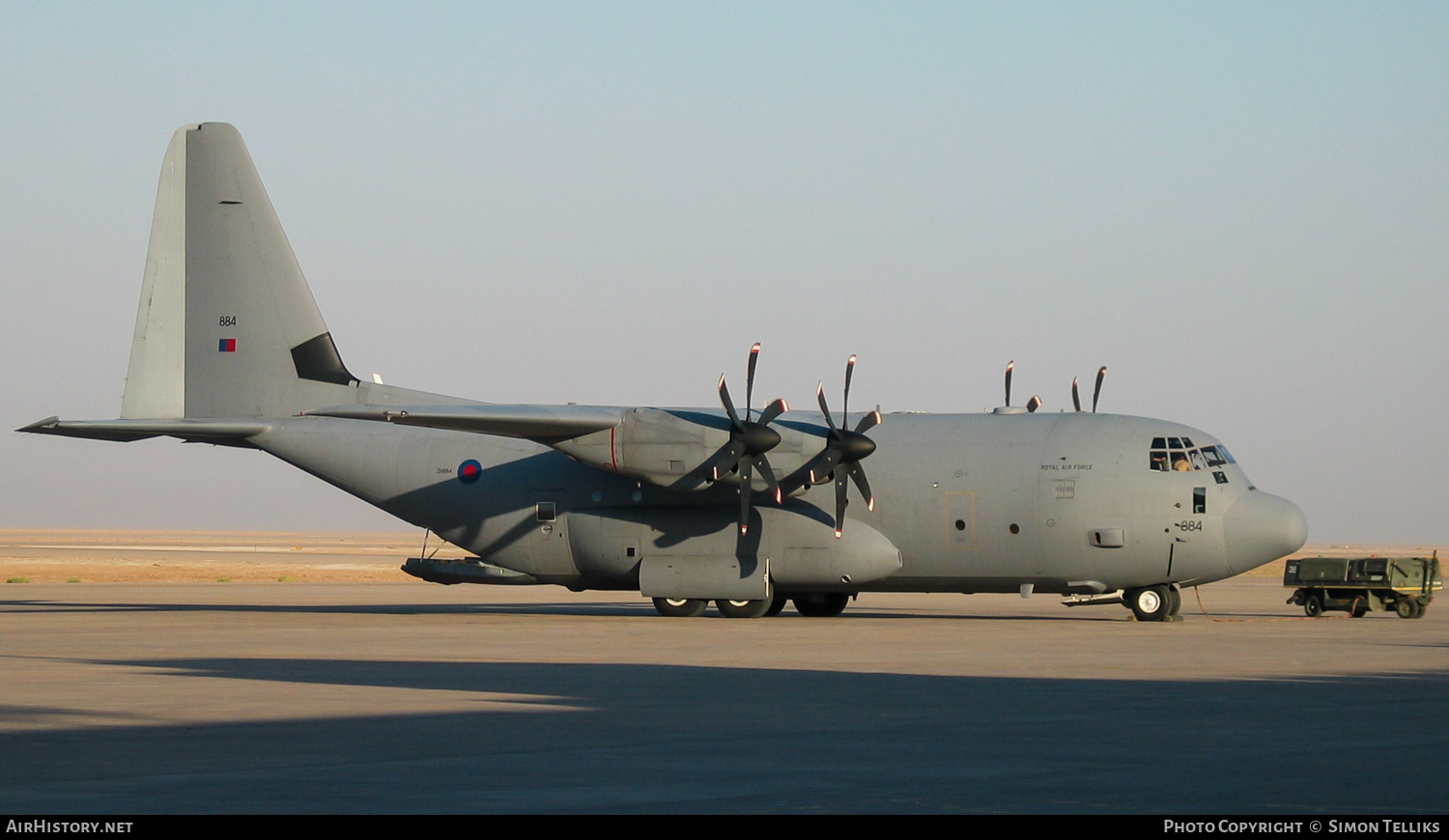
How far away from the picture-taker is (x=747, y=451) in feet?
99.2

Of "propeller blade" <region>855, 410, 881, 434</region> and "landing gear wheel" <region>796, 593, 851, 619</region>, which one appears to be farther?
"landing gear wheel" <region>796, 593, 851, 619</region>

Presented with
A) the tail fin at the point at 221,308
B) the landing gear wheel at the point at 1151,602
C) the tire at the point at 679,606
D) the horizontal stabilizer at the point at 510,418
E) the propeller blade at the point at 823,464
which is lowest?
the tire at the point at 679,606

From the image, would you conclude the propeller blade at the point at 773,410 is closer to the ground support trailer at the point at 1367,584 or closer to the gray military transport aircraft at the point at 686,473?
the gray military transport aircraft at the point at 686,473

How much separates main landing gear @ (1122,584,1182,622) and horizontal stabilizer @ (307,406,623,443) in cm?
1014

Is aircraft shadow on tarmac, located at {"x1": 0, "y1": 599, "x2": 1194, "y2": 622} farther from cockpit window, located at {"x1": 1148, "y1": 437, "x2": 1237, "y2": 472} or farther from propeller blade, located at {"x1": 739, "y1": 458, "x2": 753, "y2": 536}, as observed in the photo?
cockpit window, located at {"x1": 1148, "y1": 437, "x2": 1237, "y2": 472}

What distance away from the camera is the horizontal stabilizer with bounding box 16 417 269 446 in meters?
33.3

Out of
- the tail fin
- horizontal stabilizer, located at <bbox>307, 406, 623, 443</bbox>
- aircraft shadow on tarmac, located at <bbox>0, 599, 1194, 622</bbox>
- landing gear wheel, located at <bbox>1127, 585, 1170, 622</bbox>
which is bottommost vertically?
aircraft shadow on tarmac, located at <bbox>0, 599, 1194, 622</bbox>

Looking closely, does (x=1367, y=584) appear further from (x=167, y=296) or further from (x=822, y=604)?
(x=167, y=296)

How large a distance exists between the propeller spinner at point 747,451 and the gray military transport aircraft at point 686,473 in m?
0.05

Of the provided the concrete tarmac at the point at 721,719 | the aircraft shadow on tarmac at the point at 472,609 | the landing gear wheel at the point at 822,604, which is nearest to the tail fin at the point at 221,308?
the aircraft shadow on tarmac at the point at 472,609

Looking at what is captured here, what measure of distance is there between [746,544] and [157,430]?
479 inches

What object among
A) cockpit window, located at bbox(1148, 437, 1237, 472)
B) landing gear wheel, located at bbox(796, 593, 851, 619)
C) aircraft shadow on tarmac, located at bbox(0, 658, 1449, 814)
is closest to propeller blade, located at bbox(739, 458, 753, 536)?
landing gear wheel, located at bbox(796, 593, 851, 619)

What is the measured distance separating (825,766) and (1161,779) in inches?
83.5

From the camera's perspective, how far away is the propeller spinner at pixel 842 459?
30.1m
